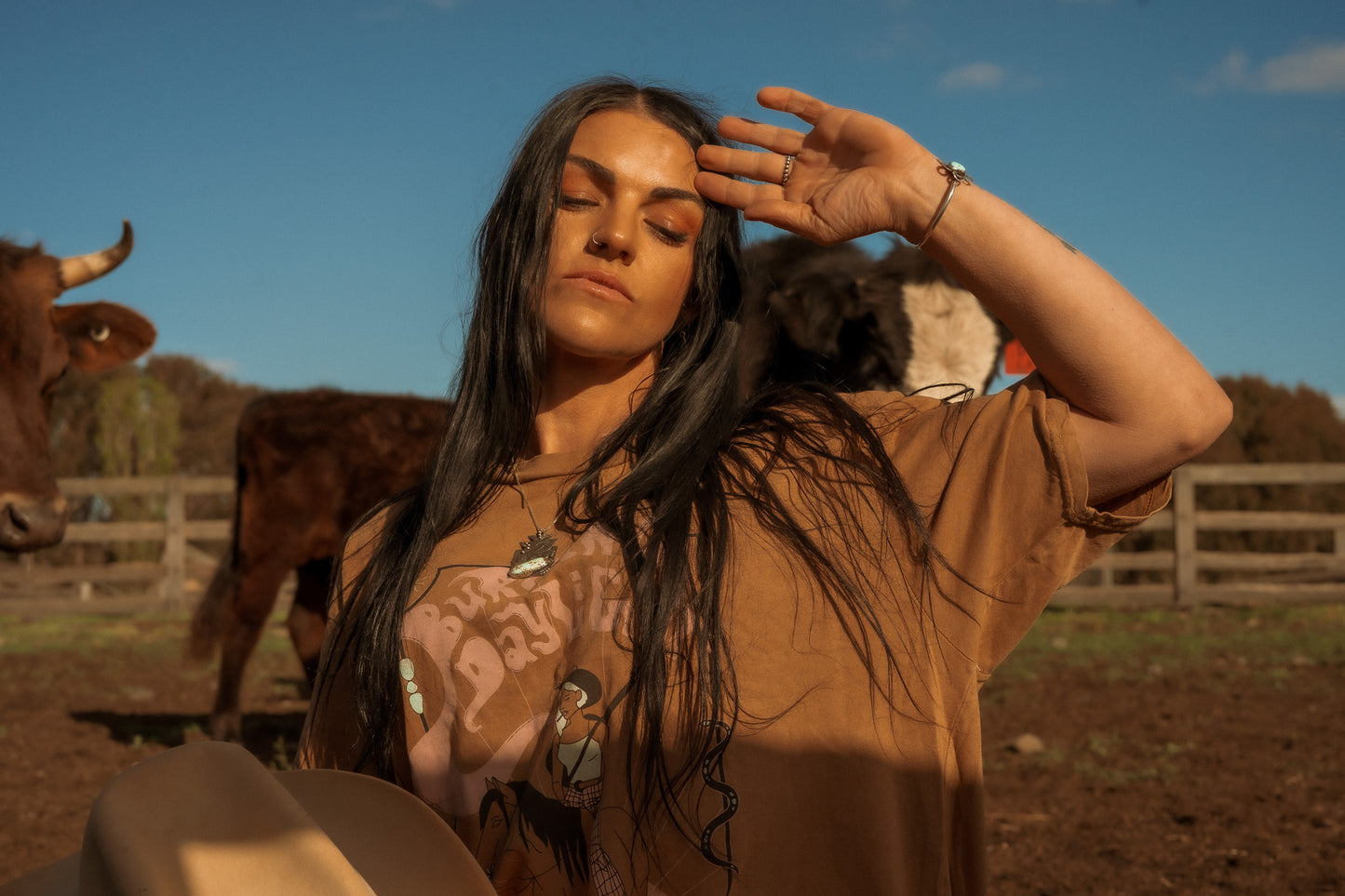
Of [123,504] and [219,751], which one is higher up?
[219,751]

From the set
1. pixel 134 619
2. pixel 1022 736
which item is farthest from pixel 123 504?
pixel 1022 736

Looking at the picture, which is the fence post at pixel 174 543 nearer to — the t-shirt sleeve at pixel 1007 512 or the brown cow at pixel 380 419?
the brown cow at pixel 380 419

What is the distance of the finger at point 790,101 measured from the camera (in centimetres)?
155

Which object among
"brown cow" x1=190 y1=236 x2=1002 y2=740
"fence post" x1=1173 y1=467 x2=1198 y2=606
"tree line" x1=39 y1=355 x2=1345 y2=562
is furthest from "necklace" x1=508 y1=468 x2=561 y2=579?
"tree line" x1=39 y1=355 x2=1345 y2=562

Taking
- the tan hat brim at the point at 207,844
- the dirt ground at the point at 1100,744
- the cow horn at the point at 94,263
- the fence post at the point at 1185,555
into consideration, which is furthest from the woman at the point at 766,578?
the fence post at the point at 1185,555

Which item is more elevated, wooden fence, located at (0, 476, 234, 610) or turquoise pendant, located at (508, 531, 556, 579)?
turquoise pendant, located at (508, 531, 556, 579)

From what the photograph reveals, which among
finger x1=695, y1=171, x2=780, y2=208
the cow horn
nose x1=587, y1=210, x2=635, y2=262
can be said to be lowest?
nose x1=587, y1=210, x2=635, y2=262

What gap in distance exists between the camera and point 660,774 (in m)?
1.30

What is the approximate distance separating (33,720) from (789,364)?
16.1ft

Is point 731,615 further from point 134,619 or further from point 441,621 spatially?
point 134,619

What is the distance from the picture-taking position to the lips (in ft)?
5.64

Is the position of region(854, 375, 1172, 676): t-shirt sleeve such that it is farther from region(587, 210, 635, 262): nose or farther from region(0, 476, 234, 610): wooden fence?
region(0, 476, 234, 610): wooden fence

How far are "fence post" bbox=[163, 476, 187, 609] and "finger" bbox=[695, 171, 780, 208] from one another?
35.6 feet

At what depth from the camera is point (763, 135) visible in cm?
164
